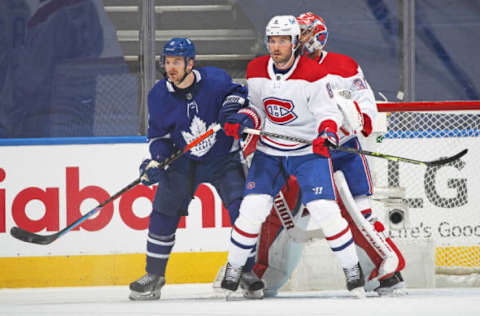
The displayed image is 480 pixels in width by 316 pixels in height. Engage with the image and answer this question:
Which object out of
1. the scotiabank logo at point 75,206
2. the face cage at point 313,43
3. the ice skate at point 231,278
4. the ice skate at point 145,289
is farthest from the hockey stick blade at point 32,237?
the face cage at point 313,43

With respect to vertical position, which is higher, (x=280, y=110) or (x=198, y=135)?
(x=280, y=110)

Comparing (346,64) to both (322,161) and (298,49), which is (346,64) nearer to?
(298,49)

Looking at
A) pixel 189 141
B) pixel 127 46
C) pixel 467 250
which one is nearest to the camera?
pixel 189 141

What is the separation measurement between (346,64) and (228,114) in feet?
2.04

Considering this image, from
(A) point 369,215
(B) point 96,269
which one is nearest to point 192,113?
(A) point 369,215

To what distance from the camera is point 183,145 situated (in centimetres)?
420

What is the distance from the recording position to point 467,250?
5027mm

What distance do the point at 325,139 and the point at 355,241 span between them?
2.27 feet

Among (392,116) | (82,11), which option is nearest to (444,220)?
(392,116)

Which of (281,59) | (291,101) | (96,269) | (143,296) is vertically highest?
(281,59)

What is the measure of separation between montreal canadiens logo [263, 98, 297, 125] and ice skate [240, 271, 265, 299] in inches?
27.1

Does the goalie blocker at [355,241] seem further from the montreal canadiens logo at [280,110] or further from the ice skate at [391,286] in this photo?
the montreal canadiens logo at [280,110]

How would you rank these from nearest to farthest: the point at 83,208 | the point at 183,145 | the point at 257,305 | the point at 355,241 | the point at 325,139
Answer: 1. the point at 257,305
2. the point at 325,139
3. the point at 183,145
4. the point at 355,241
5. the point at 83,208

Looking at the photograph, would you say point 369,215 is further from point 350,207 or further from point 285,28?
point 285,28
